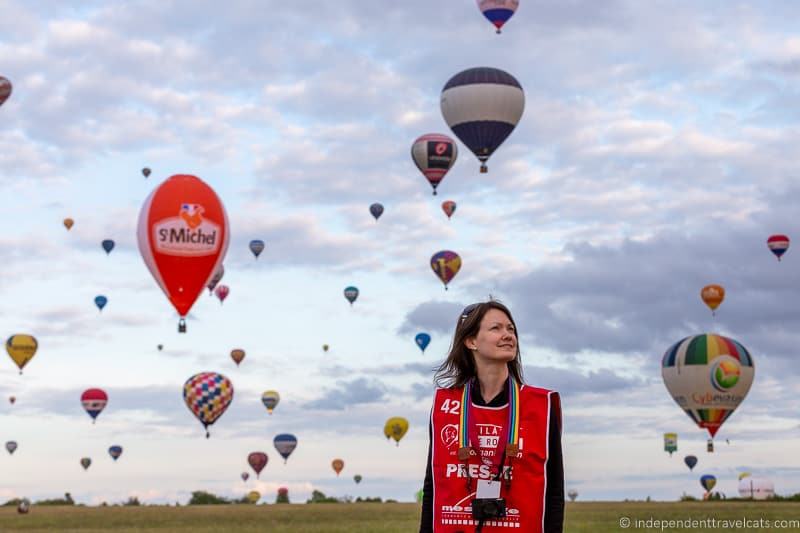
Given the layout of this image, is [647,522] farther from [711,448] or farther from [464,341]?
[464,341]

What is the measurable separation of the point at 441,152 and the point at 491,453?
64.6m

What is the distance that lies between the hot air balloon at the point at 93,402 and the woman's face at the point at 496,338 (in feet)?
280

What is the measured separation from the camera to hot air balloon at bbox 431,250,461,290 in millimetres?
76438

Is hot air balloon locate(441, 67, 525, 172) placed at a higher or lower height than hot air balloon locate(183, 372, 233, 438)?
higher

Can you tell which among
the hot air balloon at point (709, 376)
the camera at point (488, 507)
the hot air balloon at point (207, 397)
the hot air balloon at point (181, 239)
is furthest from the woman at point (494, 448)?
the hot air balloon at point (207, 397)

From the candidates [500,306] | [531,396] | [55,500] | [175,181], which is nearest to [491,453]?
[531,396]

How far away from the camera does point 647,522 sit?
46688 mm

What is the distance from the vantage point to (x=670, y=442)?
105 meters

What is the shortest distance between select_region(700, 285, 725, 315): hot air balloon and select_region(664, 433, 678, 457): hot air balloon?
27.4m

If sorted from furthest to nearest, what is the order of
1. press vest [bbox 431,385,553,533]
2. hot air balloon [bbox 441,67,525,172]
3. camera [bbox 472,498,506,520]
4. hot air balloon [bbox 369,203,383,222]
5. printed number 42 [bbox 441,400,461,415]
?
hot air balloon [bbox 369,203,383,222] < hot air balloon [bbox 441,67,525,172] < printed number 42 [bbox 441,400,461,415] < press vest [bbox 431,385,553,533] < camera [bbox 472,498,506,520]

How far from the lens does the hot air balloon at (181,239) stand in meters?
43.5

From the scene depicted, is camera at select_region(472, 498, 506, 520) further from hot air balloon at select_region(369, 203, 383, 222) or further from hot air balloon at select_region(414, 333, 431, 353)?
hot air balloon at select_region(369, 203, 383, 222)

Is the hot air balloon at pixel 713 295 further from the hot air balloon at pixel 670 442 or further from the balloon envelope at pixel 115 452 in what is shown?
the balloon envelope at pixel 115 452

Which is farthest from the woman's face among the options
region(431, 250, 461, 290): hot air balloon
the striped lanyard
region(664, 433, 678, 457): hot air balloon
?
region(664, 433, 678, 457): hot air balloon
